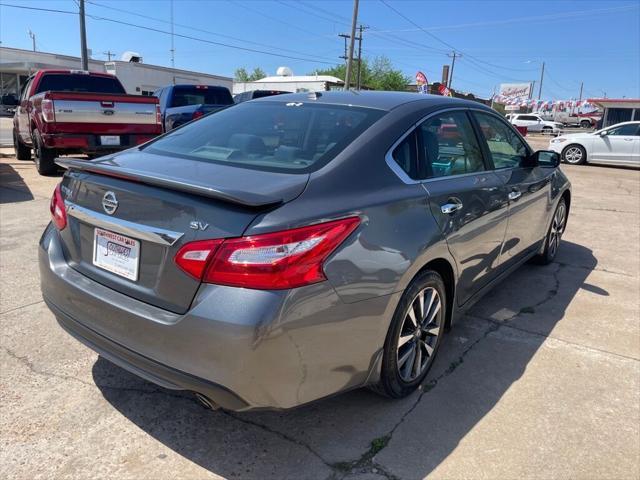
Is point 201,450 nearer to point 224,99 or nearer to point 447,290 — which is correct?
point 447,290

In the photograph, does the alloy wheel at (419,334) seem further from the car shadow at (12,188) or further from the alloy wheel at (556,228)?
the car shadow at (12,188)

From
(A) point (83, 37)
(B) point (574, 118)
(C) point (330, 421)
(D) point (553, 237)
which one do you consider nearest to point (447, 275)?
(C) point (330, 421)

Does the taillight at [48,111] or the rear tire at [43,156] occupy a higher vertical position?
the taillight at [48,111]

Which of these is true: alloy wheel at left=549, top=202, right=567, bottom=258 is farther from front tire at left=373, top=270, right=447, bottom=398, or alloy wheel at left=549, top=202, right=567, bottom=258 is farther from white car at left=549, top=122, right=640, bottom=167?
white car at left=549, top=122, right=640, bottom=167

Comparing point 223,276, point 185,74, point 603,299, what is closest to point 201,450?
point 223,276

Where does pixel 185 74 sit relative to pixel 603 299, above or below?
above

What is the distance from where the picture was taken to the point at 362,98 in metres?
3.26

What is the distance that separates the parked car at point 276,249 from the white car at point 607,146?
15.9 meters

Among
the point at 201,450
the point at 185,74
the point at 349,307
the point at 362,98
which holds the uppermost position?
the point at 185,74

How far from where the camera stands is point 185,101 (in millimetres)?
12695

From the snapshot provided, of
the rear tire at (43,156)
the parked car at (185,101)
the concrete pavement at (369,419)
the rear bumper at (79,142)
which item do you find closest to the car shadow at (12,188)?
the rear tire at (43,156)

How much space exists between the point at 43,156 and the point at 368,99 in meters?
7.94

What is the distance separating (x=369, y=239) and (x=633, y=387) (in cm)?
208

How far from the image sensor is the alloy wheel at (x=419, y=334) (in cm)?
276
